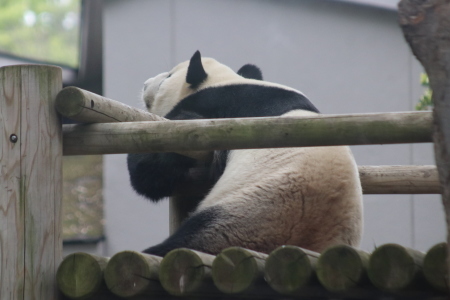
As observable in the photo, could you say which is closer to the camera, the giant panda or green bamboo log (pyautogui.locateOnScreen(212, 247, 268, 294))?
green bamboo log (pyautogui.locateOnScreen(212, 247, 268, 294))

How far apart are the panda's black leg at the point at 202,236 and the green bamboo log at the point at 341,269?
558 mm

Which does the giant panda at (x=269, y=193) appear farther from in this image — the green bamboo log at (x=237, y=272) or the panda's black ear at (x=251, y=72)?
the panda's black ear at (x=251, y=72)

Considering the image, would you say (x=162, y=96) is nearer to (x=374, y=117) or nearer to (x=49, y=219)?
(x=49, y=219)

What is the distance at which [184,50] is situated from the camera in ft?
21.4

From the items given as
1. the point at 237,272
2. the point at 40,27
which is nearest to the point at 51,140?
the point at 237,272

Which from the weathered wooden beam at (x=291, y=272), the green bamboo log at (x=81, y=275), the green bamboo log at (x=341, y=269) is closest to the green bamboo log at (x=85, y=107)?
the green bamboo log at (x=81, y=275)

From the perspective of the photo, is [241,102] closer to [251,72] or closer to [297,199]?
[251,72]

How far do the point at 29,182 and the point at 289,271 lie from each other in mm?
890

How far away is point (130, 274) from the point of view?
6.32 feet

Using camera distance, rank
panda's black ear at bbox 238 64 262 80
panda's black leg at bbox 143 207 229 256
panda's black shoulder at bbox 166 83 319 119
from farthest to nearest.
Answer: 1. panda's black ear at bbox 238 64 262 80
2. panda's black shoulder at bbox 166 83 319 119
3. panda's black leg at bbox 143 207 229 256

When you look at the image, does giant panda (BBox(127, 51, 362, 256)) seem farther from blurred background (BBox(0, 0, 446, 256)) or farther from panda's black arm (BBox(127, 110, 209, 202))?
blurred background (BBox(0, 0, 446, 256))

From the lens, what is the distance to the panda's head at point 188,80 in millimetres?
3365

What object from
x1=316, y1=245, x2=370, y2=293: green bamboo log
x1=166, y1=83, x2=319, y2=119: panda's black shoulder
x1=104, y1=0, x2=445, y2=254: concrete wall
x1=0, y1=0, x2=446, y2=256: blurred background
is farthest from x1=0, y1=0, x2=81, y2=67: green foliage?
x1=316, y1=245, x2=370, y2=293: green bamboo log

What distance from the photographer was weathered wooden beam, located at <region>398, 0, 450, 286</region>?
1.42 meters
